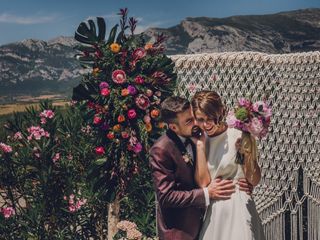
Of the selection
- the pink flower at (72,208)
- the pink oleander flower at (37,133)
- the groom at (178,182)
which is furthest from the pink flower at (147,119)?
the pink flower at (72,208)

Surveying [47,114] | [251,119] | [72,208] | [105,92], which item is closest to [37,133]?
[47,114]

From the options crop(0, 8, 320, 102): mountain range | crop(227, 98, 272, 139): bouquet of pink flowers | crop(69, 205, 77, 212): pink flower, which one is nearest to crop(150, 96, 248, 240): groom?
crop(227, 98, 272, 139): bouquet of pink flowers

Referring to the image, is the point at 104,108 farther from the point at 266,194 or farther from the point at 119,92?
the point at 266,194

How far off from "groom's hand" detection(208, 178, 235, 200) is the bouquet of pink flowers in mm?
320

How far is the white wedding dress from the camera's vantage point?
2.85 m

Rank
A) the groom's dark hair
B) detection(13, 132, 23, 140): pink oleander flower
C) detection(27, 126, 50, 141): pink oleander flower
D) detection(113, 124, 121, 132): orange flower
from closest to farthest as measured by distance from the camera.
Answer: the groom's dark hair < detection(113, 124, 121, 132): orange flower < detection(27, 126, 50, 141): pink oleander flower < detection(13, 132, 23, 140): pink oleander flower

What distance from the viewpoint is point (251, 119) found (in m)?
2.80

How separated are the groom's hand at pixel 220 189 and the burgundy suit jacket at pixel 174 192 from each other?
75 mm

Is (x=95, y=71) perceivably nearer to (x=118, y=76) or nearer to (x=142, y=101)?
(x=118, y=76)

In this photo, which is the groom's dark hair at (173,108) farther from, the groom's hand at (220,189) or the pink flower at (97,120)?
the pink flower at (97,120)

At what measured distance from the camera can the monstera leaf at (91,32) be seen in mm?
3891

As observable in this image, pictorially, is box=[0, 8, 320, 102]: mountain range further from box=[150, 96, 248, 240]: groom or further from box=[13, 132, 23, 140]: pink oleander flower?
box=[150, 96, 248, 240]: groom

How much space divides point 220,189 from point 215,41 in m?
98.7

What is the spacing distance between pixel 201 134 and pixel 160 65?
1.41m
